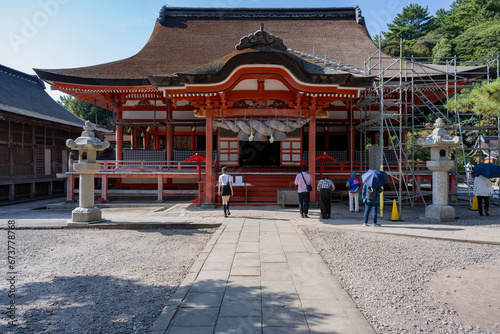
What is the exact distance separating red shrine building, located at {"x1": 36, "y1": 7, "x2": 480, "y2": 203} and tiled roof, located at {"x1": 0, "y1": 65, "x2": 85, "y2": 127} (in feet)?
14.1

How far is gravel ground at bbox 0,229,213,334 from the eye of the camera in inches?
118

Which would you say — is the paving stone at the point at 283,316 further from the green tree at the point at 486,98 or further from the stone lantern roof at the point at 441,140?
the stone lantern roof at the point at 441,140

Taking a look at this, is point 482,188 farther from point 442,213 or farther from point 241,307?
point 241,307

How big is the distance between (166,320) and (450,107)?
30.9 ft

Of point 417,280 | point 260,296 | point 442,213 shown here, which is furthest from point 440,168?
point 260,296

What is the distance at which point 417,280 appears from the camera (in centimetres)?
400

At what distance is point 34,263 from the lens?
4.89m

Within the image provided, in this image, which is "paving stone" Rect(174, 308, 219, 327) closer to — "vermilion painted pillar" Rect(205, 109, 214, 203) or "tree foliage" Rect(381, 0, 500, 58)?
"vermilion painted pillar" Rect(205, 109, 214, 203)

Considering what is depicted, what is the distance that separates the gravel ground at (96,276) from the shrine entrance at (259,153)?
29.0 ft

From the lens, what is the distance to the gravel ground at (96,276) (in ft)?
9.87

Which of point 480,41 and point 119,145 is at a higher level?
point 480,41

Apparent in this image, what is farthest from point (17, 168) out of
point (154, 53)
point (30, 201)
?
point (154, 53)

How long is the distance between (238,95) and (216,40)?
7.49m

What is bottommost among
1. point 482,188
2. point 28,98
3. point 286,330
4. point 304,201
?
point 286,330
